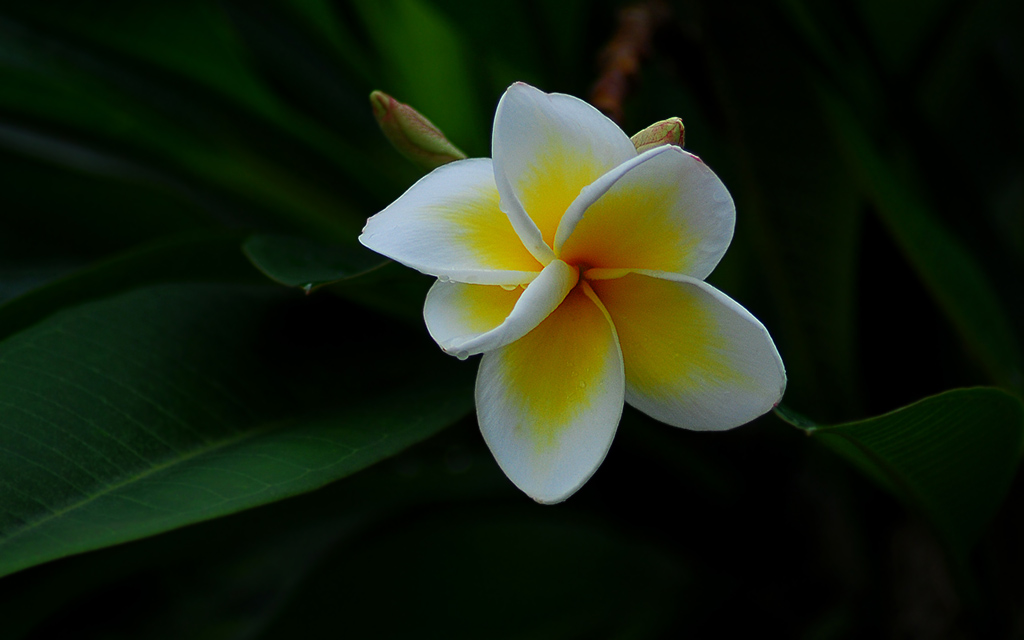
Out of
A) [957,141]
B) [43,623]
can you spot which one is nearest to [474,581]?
[43,623]

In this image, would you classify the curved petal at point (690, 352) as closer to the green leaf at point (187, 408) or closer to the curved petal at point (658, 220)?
the curved petal at point (658, 220)

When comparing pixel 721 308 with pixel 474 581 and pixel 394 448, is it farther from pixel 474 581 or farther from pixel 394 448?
pixel 474 581

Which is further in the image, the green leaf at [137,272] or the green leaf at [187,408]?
the green leaf at [137,272]

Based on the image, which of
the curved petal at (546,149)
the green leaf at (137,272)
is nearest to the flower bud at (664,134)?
the curved petal at (546,149)

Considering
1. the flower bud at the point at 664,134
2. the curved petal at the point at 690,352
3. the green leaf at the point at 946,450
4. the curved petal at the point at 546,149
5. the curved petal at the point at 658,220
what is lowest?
the green leaf at the point at 946,450

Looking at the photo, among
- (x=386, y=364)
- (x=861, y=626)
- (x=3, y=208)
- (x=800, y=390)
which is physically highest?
(x=3, y=208)
